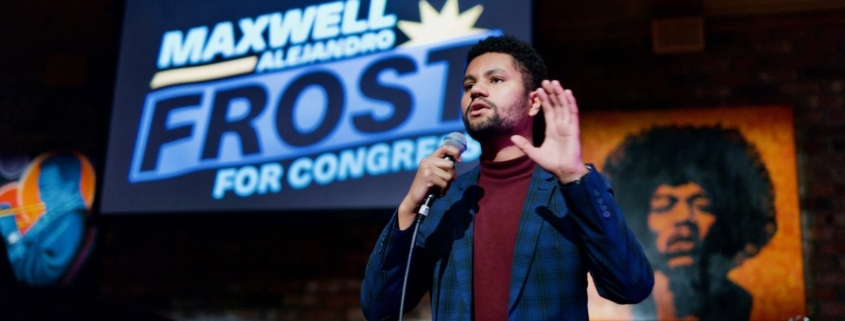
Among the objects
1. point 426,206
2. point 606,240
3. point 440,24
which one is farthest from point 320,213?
point 606,240

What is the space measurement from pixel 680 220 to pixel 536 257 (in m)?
2.02

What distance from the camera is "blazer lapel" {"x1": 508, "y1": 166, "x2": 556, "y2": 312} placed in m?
1.25

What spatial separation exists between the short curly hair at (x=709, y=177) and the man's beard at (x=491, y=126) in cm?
188

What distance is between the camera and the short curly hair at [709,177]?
302 cm

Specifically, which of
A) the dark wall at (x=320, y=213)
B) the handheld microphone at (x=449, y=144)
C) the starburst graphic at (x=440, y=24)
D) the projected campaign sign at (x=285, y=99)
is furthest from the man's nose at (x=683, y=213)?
the handheld microphone at (x=449, y=144)

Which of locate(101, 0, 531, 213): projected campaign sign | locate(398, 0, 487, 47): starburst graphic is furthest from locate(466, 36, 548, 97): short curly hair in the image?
locate(398, 0, 487, 47): starburst graphic

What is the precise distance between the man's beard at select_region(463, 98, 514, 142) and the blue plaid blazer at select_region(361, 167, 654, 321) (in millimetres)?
103

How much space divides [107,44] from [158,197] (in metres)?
1.25

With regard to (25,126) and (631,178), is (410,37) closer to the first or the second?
(631,178)

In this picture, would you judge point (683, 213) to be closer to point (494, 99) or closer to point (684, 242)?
point (684, 242)

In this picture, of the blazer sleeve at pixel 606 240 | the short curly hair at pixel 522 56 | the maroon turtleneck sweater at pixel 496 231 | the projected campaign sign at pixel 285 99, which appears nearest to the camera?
the blazer sleeve at pixel 606 240

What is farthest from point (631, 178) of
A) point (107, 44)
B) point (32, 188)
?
point (32, 188)

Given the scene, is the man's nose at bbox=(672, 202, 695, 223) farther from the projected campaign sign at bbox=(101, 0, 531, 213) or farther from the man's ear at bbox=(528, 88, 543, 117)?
the man's ear at bbox=(528, 88, 543, 117)

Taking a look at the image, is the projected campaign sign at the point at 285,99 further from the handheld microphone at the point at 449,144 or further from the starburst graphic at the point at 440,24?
the handheld microphone at the point at 449,144
